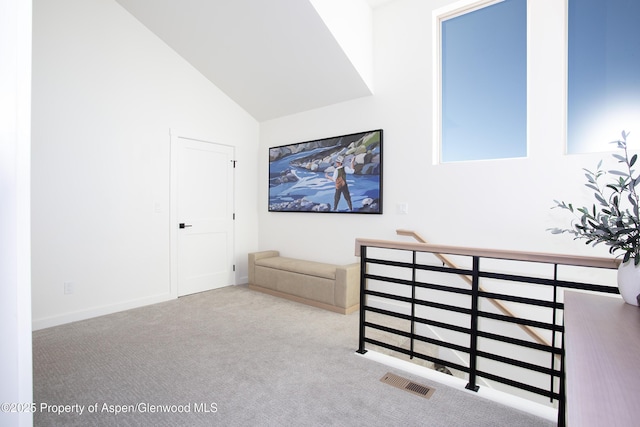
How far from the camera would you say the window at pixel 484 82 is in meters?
3.05

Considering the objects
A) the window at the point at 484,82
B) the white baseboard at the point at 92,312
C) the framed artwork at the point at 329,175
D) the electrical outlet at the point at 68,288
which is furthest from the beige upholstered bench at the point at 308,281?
the electrical outlet at the point at 68,288

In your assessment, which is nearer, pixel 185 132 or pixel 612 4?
pixel 612 4

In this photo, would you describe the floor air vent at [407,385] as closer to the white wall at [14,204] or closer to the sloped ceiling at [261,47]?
the white wall at [14,204]

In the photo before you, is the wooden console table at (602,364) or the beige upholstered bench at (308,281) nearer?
the wooden console table at (602,364)

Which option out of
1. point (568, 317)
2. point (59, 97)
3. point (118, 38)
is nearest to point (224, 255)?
point (59, 97)

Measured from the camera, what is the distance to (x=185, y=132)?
4242 mm

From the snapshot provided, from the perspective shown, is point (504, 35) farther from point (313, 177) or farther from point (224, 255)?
point (224, 255)

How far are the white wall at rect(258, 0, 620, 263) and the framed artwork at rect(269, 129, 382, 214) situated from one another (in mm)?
120

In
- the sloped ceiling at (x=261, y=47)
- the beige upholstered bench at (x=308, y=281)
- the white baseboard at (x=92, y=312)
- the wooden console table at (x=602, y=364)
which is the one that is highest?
the sloped ceiling at (x=261, y=47)

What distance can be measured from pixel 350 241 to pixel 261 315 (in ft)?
4.70

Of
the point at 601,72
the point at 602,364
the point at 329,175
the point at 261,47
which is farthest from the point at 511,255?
the point at 261,47

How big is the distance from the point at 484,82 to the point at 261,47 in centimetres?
251

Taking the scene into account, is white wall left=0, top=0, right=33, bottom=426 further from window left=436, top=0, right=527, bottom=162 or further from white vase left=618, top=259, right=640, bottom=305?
window left=436, top=0, right=527, bottom=162

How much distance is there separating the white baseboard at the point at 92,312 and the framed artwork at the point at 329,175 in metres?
2.03
